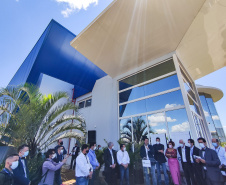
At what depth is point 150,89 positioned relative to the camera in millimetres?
6672

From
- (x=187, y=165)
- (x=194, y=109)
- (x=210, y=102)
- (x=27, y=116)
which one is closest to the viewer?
(x=187, y=165)

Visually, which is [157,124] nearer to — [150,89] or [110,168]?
[150,89]

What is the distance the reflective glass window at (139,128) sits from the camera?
602cm

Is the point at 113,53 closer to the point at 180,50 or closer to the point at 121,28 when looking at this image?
the point at 121,28

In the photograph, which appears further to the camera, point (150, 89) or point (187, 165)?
point (150, 89)

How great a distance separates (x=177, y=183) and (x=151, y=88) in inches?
166

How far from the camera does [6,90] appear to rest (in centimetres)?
457

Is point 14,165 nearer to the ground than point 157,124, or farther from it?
nearer to the ground

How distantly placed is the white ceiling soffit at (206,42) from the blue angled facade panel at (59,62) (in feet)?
22.7

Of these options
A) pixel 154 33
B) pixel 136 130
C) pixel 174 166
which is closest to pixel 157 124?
pixel 136 130

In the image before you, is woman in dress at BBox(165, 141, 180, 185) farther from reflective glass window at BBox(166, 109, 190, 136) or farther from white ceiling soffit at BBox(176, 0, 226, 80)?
white ceiling soffit at BBox(176, 0, 226, 80)

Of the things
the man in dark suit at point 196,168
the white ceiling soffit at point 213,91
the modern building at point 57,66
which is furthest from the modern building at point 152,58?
the white ceiling soffit at point 213,91

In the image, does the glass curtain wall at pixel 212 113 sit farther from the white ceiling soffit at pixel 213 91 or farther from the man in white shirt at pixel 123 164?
the man in white shirt at pixel 123 164

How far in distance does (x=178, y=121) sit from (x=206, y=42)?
440 cm
